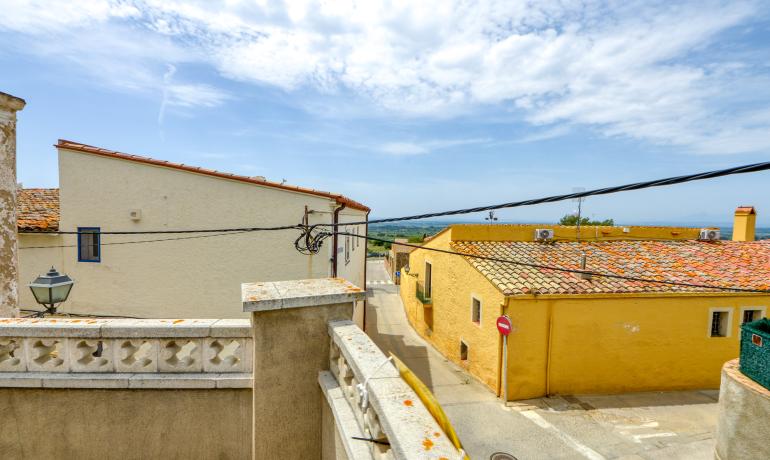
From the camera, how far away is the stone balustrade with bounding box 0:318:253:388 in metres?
3.74

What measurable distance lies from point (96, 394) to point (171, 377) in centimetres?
83

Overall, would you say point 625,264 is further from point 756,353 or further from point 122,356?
point 122,356

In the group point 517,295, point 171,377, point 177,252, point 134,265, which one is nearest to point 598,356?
point 517,295

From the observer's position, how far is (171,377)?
3773mm

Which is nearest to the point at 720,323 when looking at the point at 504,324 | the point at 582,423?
the point at 582,423

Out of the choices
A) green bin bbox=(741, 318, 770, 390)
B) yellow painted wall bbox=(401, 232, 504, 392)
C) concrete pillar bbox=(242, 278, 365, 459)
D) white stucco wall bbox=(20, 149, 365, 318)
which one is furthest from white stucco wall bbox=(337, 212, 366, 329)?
green bin bbox=(741, 318, 770, 390)

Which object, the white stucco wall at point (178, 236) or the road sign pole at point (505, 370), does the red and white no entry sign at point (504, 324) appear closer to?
the road sign pole at point (505, 370)

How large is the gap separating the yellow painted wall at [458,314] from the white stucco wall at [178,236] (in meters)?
5.55

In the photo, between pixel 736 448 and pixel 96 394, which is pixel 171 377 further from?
pixel 736 448

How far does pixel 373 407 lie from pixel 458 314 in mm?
12613

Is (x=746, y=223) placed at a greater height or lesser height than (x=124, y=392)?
greater

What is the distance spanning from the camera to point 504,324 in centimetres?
1063

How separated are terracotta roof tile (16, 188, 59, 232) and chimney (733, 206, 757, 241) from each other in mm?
28733

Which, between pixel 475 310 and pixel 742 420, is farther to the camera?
pixel 475 310
